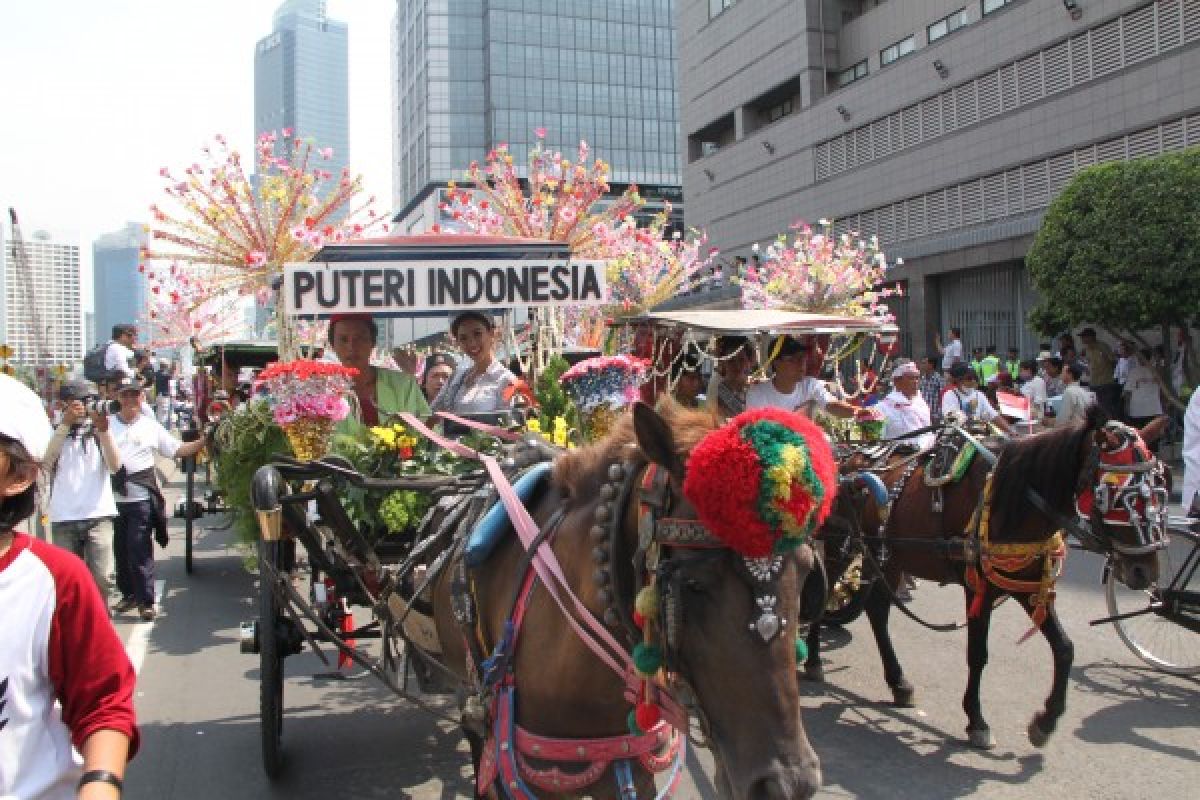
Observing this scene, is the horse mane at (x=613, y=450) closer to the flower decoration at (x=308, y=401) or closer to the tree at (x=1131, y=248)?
the flower decoration at (x=308, y=401)

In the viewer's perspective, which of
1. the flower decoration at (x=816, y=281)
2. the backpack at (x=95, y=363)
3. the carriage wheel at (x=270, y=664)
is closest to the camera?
the carriage wheel at (x=270, y=664)

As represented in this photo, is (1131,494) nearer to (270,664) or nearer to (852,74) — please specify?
(270,664)

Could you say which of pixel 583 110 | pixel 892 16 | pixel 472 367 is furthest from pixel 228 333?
pixel 583 110

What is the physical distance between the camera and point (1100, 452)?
16.5 ft

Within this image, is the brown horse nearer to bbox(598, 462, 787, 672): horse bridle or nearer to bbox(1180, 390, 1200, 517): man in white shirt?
bbox(598, 462, 787, 672): horse bridle

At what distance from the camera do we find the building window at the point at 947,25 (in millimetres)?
29531

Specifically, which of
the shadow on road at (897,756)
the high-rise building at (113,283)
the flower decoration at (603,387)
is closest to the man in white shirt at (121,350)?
the flower decoration at (603,387)

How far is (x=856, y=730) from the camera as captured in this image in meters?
5.55

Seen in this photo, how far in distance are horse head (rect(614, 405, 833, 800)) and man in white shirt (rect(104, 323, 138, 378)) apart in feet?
39.9

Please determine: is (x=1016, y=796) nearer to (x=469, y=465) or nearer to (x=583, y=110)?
(x=469, y=465)

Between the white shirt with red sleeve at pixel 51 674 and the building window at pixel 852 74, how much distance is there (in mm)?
→ 35830

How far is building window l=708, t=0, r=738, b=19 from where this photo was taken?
42.1 m

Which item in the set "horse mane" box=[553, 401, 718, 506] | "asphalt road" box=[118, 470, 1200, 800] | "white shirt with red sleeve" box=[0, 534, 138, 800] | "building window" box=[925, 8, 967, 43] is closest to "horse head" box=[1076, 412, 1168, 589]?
"asphalt road" box=[118, 470, 1200, 800]

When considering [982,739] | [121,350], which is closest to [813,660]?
[982,739]
